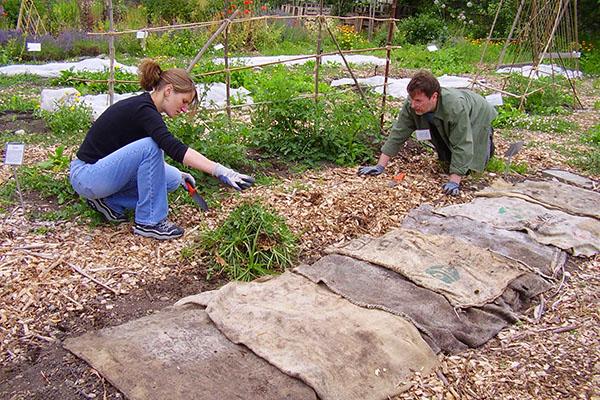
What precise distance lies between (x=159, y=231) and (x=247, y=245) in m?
0.59

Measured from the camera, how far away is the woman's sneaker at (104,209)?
3521 millimetres

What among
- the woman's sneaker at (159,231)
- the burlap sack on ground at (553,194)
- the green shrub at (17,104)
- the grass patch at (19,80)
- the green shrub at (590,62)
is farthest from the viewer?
the green shrub at (590,62)

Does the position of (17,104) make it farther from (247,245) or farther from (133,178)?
(247,245)

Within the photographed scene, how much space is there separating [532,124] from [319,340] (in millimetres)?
5231

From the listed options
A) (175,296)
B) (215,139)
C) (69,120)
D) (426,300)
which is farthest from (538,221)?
(69,120)

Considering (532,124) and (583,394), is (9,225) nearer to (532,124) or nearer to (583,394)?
(583,394)

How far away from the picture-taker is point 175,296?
3.02 m

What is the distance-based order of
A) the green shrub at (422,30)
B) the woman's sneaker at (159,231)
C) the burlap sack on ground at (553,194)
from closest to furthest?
the woman's sneaker at (159,231) < the burlap sack on ground at (553,194) < the green shrub at (422,30)

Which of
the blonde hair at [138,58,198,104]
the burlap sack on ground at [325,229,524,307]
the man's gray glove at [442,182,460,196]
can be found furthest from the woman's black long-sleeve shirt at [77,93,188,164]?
the man's gray glove at [442,182,460,196]

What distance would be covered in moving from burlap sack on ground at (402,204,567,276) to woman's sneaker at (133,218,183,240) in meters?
1.53

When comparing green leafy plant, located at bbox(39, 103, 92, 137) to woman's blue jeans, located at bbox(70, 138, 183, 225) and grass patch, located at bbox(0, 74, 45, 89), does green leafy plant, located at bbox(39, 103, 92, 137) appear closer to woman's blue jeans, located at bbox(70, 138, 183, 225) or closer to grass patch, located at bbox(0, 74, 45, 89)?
woman's blue jeans, located at bbox(70, 138, 183, 225)

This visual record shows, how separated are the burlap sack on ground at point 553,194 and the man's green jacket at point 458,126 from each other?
0.28 meters

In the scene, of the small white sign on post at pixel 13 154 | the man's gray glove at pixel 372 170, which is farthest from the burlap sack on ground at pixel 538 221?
the small white sign on post at pixel 13 154

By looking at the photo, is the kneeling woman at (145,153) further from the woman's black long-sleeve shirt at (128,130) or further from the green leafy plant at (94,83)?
the green leafy plant at (94,83)
